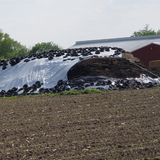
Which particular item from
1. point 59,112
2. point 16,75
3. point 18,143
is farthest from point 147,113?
point 16,75

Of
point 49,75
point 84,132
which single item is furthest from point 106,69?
point 84,132

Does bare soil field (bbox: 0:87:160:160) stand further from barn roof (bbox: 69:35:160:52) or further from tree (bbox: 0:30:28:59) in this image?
tree (bbox: 0:30:28:59)

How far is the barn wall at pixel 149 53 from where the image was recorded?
31.4 meters

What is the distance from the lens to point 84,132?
6.04m

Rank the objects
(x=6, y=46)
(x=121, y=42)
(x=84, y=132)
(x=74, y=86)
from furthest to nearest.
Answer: (x=6, y=46), (x=121, y=42), (x=74, y=86), (x=84, y=132)

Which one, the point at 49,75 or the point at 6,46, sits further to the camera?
the point at 6,46

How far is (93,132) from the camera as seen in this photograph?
599 centimetres

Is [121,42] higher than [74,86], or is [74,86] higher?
[121,42]

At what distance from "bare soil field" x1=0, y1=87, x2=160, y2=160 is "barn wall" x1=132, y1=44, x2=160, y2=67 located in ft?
76.4

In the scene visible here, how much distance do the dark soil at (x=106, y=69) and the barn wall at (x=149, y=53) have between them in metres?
14.7

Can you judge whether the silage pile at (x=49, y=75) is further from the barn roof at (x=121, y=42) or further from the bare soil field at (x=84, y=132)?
the barn roof at (x=121, y=42)

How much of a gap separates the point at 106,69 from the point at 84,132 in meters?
11.0

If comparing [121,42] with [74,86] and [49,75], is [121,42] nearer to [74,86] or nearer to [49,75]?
[49,75]

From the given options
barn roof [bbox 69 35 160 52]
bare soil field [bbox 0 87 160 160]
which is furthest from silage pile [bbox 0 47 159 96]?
barn roof [bbox 69 35 160 52]
